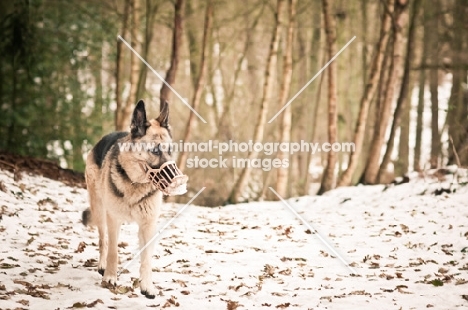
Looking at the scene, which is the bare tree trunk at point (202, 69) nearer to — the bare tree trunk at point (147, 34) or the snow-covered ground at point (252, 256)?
the bare tree trunk at point (147, 34)

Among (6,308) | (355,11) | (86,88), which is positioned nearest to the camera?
(6,308)

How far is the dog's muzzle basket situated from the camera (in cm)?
561

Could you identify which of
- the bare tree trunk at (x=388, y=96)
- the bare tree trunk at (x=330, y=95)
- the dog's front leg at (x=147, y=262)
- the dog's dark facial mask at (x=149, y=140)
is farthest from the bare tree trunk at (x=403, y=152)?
the dog's dark facial mask at (x=149, y=140)

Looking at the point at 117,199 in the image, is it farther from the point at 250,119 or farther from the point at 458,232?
the point at 250,119

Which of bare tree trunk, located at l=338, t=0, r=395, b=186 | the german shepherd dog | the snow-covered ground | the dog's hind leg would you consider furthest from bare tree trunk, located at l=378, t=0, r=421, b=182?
the german shepherd dog

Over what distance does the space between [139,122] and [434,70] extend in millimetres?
14578

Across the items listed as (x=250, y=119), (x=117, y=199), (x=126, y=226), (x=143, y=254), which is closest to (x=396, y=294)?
(x=143, y=254)

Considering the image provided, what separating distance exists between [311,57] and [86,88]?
28.4 ft

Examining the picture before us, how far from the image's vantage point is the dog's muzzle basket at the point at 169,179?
5.61 m

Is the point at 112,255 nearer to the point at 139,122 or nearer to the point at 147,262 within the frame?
the point at 147,262

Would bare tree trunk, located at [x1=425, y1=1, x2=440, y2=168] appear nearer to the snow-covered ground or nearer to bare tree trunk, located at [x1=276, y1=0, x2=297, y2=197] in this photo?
bare tree trunk, located at [x1=276, y1=0, x2=297, y2=197]

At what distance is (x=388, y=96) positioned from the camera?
15.0 m

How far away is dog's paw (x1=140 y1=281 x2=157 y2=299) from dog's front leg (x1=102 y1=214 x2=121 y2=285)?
0.46m

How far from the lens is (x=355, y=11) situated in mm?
20125
